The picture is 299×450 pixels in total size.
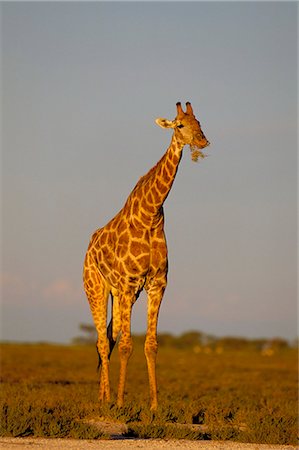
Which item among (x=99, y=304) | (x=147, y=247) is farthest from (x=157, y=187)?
(x=99, y=304)

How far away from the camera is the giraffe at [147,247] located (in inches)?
622

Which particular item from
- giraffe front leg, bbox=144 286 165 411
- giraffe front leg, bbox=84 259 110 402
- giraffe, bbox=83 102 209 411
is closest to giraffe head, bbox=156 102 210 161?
giraffe, bbox=83 102 209 411

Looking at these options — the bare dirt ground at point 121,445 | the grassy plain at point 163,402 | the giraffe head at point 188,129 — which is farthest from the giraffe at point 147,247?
the bare dirt ground at point 121,445

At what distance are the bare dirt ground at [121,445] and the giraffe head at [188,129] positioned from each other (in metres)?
4.77

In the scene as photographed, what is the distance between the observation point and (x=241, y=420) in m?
15.8

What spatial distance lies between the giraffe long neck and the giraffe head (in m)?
0.24

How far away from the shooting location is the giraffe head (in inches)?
606

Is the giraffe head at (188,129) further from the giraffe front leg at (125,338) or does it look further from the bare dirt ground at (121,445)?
the bare dirt ground at (121,445)

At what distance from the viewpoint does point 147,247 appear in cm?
1620

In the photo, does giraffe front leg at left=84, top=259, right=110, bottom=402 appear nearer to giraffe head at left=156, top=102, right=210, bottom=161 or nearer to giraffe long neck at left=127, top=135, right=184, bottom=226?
giraffe long neck at left=127, top=135, right=184, bottom=226

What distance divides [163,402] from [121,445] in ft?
17.1

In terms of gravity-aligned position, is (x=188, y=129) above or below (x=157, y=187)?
above

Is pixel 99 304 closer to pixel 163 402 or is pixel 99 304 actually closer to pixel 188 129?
pixel 163 402

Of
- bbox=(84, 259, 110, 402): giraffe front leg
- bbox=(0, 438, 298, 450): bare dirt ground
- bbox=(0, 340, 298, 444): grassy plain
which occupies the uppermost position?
bbox=(84, 259, 110, 402): giraffe front leg
